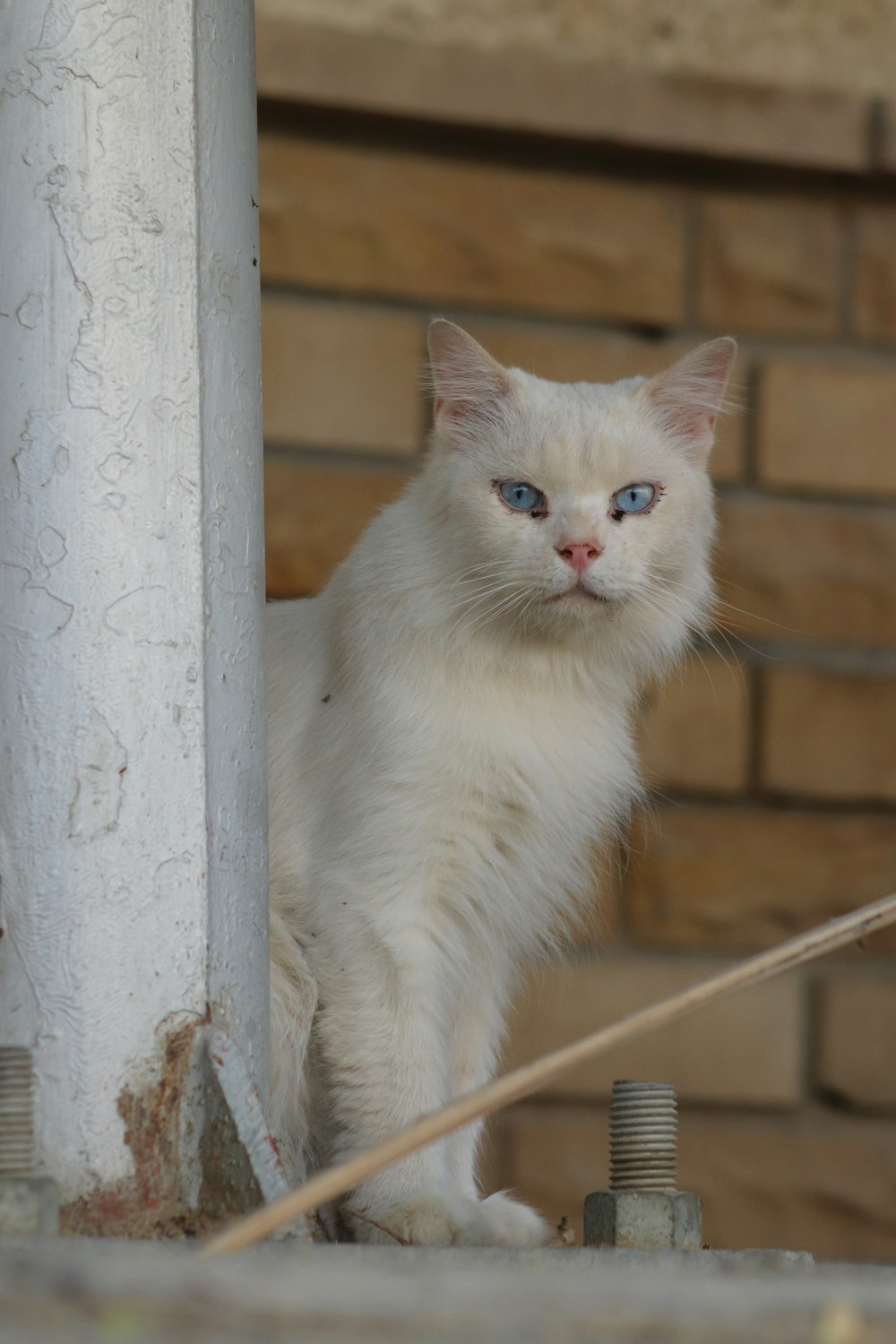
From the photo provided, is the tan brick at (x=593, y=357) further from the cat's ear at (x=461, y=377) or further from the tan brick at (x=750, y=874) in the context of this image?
the cat's ear at (x=461, y=377)

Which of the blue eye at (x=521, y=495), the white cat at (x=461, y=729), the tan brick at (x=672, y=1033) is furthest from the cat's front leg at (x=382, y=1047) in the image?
the tan brick at (x=672, y=1033)

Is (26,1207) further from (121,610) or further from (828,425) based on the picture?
(828,425)

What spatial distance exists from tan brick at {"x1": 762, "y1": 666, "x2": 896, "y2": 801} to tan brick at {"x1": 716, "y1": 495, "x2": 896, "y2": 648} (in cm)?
7

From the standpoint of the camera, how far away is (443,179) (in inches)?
87.8

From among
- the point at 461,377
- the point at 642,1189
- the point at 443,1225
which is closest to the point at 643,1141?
the point at 642,1189

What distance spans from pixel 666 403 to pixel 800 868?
99 cm

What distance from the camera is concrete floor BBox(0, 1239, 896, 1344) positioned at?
379 mm

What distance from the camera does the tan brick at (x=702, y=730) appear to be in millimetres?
2219

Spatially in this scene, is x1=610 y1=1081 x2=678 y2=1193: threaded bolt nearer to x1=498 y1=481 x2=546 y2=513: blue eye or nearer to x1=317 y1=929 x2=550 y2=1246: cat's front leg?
x1=317 y1=929 x2=550 y2=1246: cat's front leg

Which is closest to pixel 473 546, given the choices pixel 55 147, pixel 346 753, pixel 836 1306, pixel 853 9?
pixel 346 753

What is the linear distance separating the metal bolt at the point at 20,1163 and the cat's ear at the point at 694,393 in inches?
38.1

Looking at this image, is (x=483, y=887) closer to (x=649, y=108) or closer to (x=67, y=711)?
(x=67, y=711)

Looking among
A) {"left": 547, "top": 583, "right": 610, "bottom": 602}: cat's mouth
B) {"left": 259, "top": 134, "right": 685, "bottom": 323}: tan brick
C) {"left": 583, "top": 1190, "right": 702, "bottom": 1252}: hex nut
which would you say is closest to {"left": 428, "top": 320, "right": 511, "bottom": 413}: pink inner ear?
{"left": 547, "top": 583, "right": 610, "bottom": 602}: cat's mouth

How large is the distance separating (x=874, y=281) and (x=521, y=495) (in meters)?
1.18
